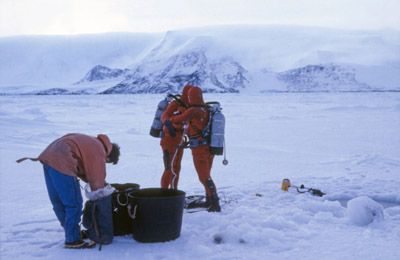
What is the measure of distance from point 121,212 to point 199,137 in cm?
147

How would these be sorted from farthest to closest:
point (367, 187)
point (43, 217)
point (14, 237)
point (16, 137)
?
point (16, 137)
point (367, 187)
point (43, 217)
point (14, 237)

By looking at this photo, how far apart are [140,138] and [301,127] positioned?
7.38 metres

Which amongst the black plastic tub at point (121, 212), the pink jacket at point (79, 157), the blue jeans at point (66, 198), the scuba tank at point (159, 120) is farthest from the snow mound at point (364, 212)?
the blue jeans at point (66, 198)

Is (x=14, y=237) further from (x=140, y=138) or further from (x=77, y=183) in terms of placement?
(x=140, y=138)

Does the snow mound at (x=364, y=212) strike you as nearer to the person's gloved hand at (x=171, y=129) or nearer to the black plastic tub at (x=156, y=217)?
the black plastic tub at (x=156, y=217)

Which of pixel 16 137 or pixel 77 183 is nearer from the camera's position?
pixel 77 183

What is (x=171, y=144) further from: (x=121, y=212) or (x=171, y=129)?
(x=121, y=212)

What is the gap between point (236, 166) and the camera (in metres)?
8.36

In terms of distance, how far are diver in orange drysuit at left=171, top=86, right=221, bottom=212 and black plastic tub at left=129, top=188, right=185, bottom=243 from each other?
1.08m

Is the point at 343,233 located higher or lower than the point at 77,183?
lower

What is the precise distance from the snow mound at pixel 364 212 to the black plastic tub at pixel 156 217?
2.01m

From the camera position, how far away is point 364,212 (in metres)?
4.30

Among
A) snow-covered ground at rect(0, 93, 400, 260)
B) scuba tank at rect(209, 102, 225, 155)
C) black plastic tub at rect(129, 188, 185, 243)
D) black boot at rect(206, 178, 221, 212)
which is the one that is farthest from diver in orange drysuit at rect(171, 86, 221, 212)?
black plastic tub at rect(129, 188, 185, 243)

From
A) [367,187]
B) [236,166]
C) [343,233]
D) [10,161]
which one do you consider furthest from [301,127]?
[343,233]
